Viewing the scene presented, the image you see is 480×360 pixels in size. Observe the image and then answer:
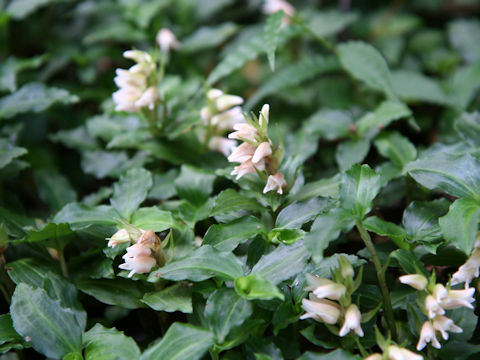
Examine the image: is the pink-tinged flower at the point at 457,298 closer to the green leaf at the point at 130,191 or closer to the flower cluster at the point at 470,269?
the flower cluster at the point at 470,269

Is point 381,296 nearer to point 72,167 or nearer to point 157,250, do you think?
point 157,250

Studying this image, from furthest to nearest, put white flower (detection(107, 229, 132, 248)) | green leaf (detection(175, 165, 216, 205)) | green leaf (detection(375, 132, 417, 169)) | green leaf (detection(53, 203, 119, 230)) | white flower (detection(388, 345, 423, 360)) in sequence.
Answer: green leaf (detection(375, 132, 417, 169))
green leaf (detection(175, 165, 216, 205))
green leaf (detection(53, 203, 119, 230))
white flower (detection(107, 229, 132, 248))
white flower (detection(388, 345, 423, 360))

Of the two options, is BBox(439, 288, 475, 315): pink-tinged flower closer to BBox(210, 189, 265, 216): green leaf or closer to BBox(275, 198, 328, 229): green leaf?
BBox(275, 198, 328, 229): green leaf

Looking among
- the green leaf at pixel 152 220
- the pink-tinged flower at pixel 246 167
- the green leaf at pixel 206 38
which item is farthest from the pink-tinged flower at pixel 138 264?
the green leaf at pixel 206 38

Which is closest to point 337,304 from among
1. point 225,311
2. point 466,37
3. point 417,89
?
point 225,311

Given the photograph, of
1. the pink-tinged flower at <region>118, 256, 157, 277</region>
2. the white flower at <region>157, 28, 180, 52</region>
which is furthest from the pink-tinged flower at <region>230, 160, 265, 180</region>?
the white flower at <region>157, 28, 180, 52</region>

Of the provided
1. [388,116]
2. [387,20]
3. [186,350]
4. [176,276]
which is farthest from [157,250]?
[387,20]

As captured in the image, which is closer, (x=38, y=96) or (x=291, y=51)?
(x=38, y=96)

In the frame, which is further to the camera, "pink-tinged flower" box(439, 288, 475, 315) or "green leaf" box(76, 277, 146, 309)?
"green leaf" box(76, 277, 146, 309)
